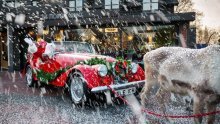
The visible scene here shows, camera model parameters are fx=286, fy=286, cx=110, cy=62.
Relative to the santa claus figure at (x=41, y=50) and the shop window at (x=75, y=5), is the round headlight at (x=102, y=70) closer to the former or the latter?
the santa claus figure at (x=41, y=50)

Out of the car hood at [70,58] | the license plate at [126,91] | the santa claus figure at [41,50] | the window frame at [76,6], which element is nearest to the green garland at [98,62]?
the car hood at [70,58]

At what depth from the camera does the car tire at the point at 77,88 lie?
6332mm

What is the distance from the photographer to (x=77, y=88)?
671 centimetres

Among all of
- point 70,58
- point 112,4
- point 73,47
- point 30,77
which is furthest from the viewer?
point 112,4

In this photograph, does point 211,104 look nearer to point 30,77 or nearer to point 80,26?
point 30,77

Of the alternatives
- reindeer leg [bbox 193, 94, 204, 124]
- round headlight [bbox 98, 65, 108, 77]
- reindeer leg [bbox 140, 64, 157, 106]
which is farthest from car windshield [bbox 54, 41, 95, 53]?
reindeer leg [bbox 193, 94, 204, 124]

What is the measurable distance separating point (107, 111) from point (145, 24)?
14.3 m

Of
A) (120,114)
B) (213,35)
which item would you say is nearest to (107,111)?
(120,114)

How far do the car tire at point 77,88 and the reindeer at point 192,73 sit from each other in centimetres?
174

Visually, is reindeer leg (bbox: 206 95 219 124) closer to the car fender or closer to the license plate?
the license plate

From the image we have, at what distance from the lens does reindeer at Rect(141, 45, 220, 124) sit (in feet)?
13.0

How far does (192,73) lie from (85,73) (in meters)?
2.70

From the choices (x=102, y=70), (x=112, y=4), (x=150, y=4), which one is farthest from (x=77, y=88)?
(x=112, y=4)

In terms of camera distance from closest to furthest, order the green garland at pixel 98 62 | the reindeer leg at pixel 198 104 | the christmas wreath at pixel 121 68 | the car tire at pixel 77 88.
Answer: the reindeer leg at pixel 198 104 < the car tire at pixel 77 88 < the green garland at pixel 98 62 < the christmas wreath at pixel 121 68
